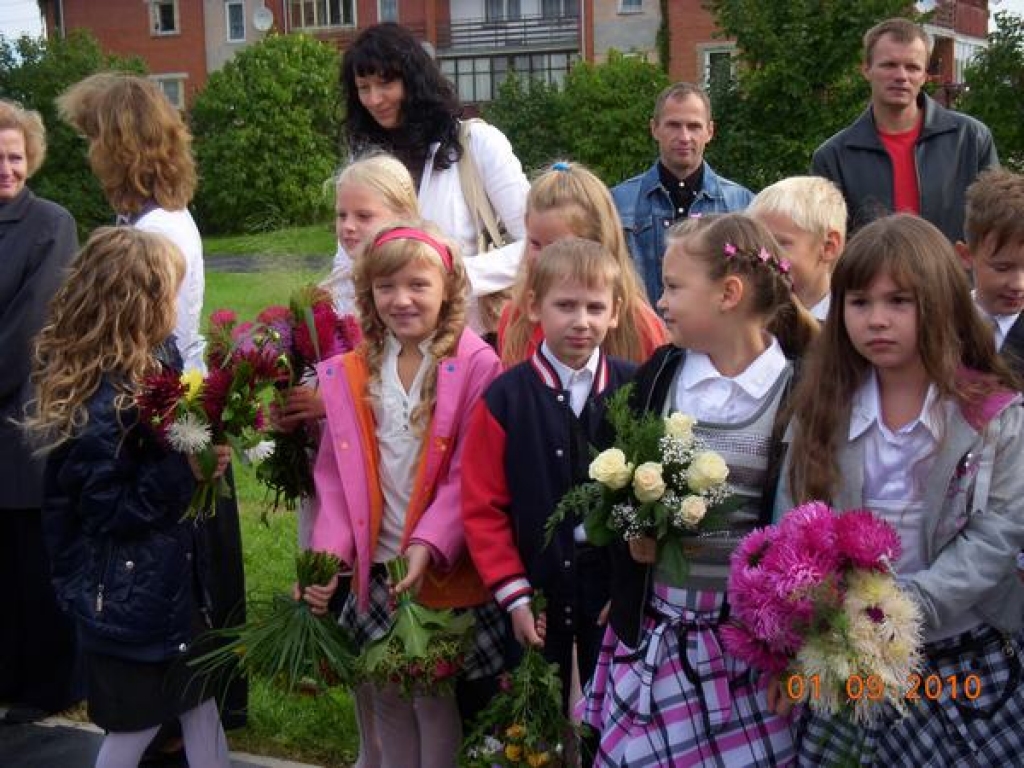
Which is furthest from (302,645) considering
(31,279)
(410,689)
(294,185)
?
(294,185)

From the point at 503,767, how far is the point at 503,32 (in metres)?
47.4

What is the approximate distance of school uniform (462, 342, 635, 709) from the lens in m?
3.56

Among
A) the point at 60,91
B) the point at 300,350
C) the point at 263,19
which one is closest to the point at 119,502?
the point at 300,350

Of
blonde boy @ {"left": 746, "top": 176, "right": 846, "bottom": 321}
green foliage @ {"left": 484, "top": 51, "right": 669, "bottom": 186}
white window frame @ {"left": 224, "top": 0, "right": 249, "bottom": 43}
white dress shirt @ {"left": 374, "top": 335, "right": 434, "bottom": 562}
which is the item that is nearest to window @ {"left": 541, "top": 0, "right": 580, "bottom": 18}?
white window frame @ {"left": 224, "top": 0, "right": 249, "bottom": 43}

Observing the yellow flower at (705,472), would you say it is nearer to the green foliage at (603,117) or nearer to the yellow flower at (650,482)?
the yellow flower at (650,482)

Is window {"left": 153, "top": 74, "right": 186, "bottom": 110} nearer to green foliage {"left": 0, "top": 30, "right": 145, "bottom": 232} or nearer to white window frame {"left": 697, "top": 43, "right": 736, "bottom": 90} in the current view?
green foliage {"left": 0, "top": 30, "right": 145, "bottom": 232}

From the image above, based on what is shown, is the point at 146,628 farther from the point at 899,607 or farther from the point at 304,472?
the point at 899,607

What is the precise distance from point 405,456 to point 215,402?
630mm

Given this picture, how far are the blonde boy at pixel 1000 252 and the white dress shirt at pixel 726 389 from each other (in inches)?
27.4

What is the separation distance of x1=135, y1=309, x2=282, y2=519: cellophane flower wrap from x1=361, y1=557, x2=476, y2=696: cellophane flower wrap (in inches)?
25.7

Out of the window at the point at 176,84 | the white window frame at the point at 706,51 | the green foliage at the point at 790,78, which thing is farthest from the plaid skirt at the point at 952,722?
the window at the point at 176,84

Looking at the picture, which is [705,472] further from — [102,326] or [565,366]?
[102,326]

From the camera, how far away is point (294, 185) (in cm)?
3083

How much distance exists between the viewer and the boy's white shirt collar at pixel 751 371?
130 inches
